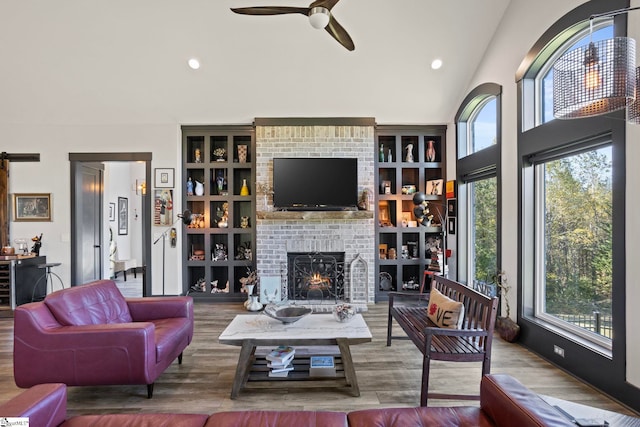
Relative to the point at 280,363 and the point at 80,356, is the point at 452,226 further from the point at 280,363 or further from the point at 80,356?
the point at 80,356

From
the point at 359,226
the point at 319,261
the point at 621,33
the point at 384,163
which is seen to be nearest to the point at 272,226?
the point at 319,261

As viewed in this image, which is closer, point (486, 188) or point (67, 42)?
point (67, 42)

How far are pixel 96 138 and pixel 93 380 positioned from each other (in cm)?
416

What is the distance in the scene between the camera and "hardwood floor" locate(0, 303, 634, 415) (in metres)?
2.46

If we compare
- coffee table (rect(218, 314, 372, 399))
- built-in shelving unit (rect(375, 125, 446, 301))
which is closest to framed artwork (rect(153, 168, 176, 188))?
coffee table (rect(218, 314, 372, 399))

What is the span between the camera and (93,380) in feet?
7.90

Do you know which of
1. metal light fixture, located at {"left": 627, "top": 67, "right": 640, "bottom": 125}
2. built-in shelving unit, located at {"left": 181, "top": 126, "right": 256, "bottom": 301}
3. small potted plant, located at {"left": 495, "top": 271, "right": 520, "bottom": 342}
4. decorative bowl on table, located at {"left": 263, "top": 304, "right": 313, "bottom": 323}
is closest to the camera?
metal light fixture, located at {"left": 627, "top": 67, "right": 640, "bottom": 125}

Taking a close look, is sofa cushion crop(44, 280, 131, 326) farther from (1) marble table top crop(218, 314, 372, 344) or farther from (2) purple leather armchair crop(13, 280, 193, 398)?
(1) marble table top crop(218, 314, 372, 344)

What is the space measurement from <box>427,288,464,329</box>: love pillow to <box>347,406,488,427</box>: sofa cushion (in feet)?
3.84

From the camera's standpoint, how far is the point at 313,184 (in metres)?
5.11

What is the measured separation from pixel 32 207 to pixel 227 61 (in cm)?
388

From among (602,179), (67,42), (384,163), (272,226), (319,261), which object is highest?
(67,42)

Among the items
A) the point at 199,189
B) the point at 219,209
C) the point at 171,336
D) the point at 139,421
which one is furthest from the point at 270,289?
the point at 139,421

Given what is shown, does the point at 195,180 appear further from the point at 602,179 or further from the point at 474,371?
the point at 602,179
